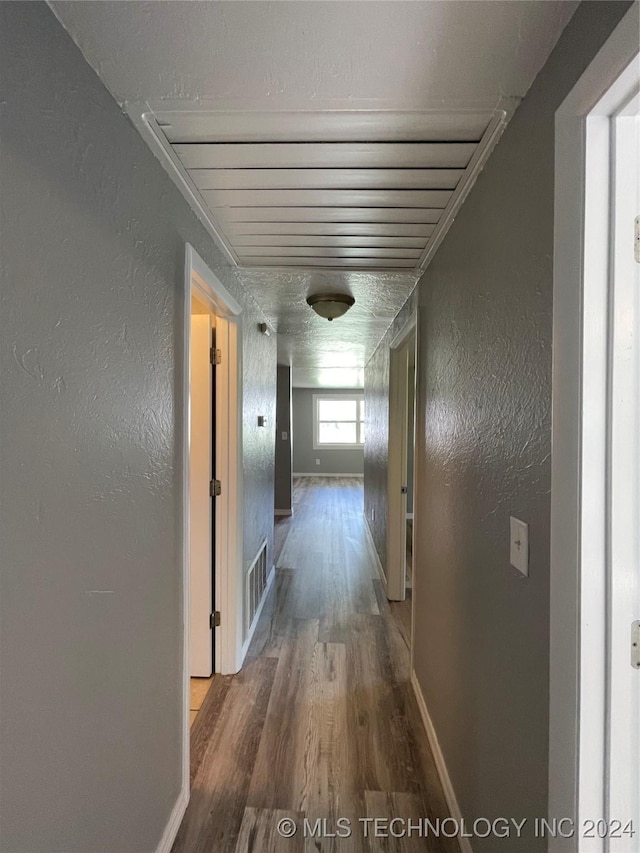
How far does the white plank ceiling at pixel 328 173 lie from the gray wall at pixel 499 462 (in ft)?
0.44

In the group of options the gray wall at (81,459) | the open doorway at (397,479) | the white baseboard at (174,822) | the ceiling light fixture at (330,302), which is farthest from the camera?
the open doorway at (397,479)

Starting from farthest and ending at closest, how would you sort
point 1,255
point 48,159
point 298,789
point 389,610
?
point 389,610, point 298,789, point 48,159, point 1,255

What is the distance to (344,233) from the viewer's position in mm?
1653

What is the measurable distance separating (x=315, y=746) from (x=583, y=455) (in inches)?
69.6

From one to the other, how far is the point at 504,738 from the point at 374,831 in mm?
767

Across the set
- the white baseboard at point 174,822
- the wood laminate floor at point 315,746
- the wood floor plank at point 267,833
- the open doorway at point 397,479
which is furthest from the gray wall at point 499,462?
the open doorway at point 397,479

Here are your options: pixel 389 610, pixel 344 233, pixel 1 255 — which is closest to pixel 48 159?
pixel 1 255

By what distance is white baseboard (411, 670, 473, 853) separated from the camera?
1.31 metres

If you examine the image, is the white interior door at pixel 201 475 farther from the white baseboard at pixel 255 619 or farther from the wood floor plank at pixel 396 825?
the wood floor plank at pixel 396 825

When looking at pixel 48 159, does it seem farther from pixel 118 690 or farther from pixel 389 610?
pixel 389 610

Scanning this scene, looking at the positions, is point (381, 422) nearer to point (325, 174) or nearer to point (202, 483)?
point (202, 483)

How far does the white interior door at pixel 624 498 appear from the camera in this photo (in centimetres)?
72

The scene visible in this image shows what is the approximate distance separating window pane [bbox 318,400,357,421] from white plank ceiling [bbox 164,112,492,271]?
26.9ft

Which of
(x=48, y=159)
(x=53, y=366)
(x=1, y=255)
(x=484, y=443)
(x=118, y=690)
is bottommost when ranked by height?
(x=118, y=690)
